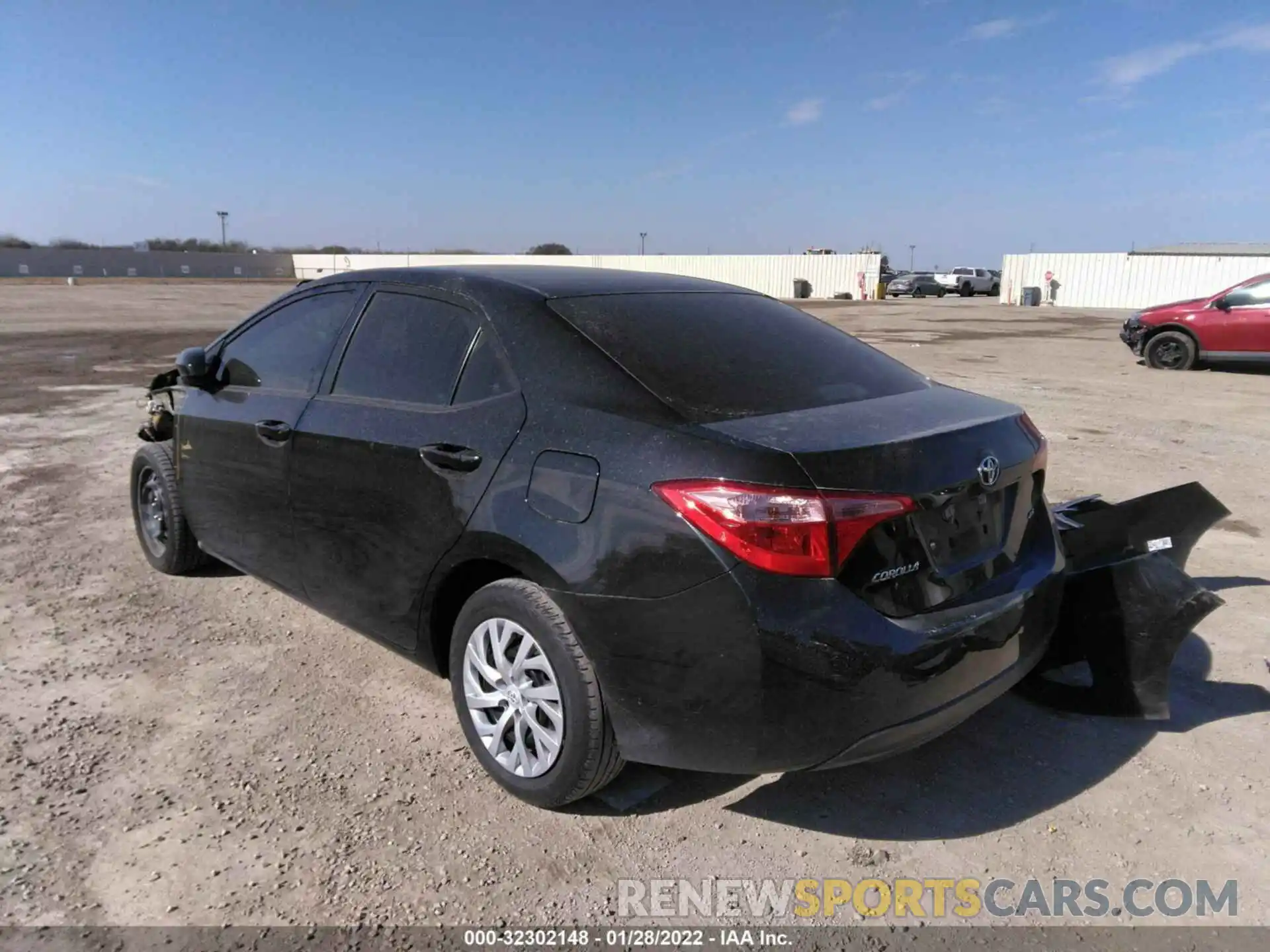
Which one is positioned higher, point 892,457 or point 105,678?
point 892,457

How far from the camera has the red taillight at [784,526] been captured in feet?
7.65

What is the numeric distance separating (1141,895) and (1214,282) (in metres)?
42.9

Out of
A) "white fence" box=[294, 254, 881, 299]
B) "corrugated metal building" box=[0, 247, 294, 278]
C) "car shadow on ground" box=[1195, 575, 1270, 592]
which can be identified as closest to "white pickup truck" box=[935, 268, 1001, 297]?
"white fence" box=[294, 254, 881, 299]

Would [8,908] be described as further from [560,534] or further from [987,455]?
[987,455]

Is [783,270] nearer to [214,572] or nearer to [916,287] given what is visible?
[916,287]

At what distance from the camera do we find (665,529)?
2.42 meters

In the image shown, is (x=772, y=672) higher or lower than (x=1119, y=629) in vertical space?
higher

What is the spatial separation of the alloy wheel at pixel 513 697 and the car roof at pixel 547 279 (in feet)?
3.89

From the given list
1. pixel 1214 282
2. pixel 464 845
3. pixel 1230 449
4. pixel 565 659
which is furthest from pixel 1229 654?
pixel 1214 282

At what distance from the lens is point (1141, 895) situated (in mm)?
2516

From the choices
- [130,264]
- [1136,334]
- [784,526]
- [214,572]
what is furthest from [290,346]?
[130,264]

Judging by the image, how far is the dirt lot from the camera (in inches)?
99.7

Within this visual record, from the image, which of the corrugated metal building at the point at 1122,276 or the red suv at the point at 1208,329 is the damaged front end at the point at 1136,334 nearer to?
the red suv at the point at 1208,329

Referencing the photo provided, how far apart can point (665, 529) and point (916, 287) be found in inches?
2036
